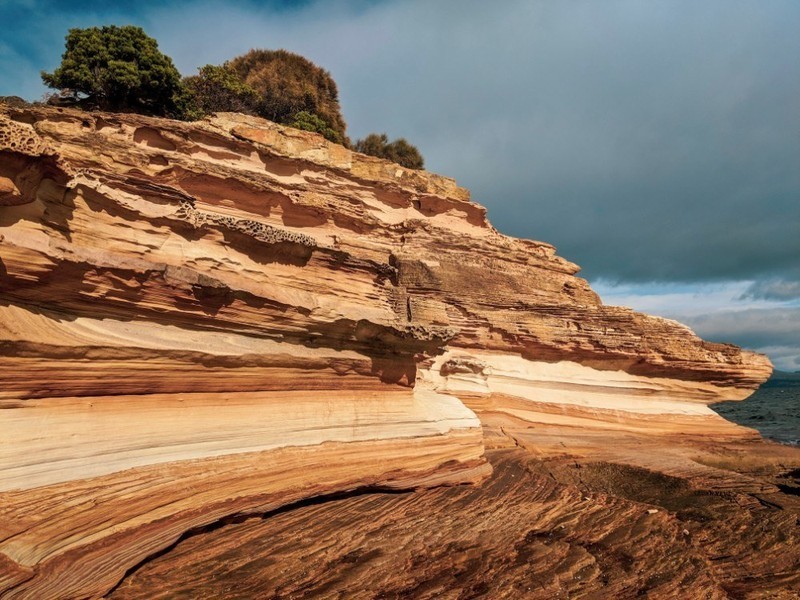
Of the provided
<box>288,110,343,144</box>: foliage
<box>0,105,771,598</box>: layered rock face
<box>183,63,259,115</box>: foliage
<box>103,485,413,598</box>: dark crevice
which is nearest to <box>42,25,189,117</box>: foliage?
<box>183,63,259,115</box>: foliage

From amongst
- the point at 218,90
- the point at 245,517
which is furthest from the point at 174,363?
the point at 218,90

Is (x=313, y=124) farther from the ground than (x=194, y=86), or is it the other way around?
(x=194, y=86)

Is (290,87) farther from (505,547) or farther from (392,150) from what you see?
(505,547)

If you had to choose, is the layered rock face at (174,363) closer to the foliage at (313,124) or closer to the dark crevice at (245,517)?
the dark crevice at (245,517)

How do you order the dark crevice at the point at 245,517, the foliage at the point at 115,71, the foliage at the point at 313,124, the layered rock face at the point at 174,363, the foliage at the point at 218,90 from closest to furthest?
1. the layered rock face at the point at 174,363
2. the dark crevice at the point at 245,517
3. the foliage at the point at 115,71
4. the foliage at the point at 313,124
5. the foliage at the point at 218,90

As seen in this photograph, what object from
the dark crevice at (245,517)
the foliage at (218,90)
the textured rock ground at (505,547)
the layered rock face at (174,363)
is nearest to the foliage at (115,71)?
the foliage at (218,90)

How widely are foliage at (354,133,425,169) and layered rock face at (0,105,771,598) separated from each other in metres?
14.6

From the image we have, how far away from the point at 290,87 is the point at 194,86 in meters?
4.76

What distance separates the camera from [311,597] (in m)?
3.82

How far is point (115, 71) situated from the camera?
54.4ft

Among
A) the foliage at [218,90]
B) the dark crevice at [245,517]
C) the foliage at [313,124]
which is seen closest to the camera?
the dark crevice at [245,517]

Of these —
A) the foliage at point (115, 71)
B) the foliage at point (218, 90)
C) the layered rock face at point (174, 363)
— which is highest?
the foliage at point (218, 90)

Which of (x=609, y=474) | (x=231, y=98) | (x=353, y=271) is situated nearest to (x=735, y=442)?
(x=609, y=474)

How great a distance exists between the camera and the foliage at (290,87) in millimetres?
23203
